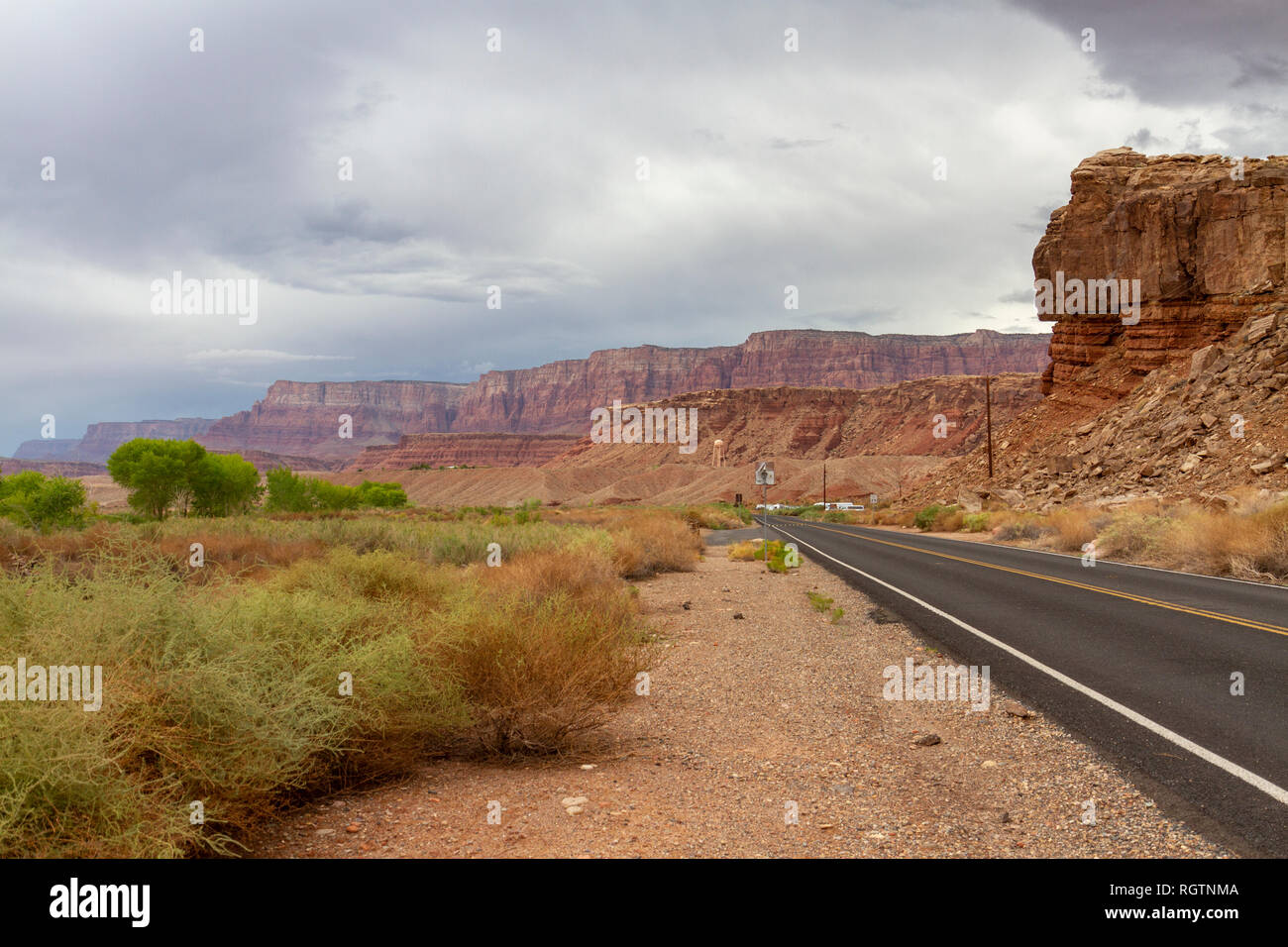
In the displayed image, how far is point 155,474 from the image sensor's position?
4272 cm

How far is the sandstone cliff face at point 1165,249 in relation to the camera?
4569cm

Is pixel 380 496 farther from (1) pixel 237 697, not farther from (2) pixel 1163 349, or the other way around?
(1) pixel 237 697

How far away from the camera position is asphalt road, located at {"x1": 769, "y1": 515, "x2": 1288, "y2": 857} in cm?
463

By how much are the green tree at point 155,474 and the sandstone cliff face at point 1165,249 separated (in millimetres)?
56224

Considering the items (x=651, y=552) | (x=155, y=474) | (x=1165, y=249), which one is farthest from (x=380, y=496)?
(x=1165, y=249)

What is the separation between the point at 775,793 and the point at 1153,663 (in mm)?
5344

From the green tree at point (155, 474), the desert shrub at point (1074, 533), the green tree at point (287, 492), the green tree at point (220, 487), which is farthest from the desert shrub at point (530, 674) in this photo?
the green tree at point (287, 492)

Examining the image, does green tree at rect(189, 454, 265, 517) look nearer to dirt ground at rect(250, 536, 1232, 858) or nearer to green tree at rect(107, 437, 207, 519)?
green tree at rect(107, 437, 207, 519)

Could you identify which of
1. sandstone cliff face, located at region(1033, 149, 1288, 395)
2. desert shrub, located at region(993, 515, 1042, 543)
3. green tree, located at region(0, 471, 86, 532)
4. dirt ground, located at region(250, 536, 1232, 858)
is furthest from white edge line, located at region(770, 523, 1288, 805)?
sandstone cliff face, located at region(1033, 149, 1288, 395)

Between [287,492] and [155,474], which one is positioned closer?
[155,474]

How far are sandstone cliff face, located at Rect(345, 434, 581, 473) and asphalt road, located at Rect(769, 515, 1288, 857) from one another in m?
164

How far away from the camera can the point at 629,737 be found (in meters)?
6.04

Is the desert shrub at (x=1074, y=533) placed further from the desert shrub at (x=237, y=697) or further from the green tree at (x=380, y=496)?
the green tree at (x=380, y=496)
